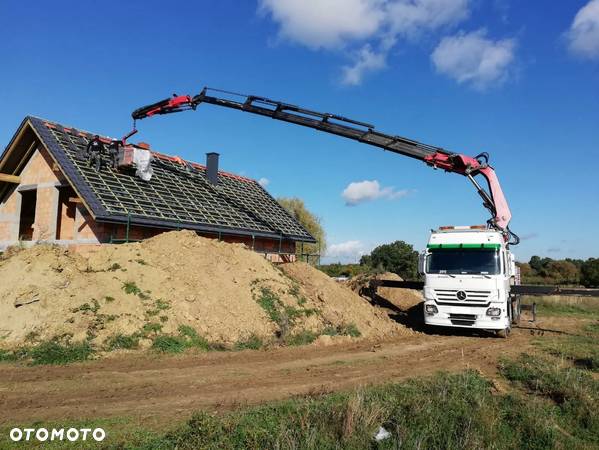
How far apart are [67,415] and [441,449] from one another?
532 centimetres

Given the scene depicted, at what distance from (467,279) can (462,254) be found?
2.98ft

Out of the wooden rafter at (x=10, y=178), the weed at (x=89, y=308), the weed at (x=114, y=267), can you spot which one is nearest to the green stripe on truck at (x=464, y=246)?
the weed at (x=114, y=267)

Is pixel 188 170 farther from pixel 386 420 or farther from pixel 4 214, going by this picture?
pixel 386 420

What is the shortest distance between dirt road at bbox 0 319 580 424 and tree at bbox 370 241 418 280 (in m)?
40.5

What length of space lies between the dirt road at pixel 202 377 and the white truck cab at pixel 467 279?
1.24 m

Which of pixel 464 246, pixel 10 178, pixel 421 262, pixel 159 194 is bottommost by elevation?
pixel 421 262

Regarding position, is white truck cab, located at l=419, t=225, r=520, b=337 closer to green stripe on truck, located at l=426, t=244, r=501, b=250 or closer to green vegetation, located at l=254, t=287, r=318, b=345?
green stripe on truck, located at l=426, t=244, r=501, b=250

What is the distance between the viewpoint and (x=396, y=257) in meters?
56.5

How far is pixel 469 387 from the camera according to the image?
330 inches

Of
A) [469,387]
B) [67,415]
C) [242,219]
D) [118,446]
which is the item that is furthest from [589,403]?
[242,219]

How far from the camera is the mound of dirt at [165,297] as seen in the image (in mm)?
11336

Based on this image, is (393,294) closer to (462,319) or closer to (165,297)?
(462,319)

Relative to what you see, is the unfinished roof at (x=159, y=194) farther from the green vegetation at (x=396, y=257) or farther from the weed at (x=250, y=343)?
the green vegetation at (x=396, y=257)

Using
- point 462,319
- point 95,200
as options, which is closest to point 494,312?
point 462,319
